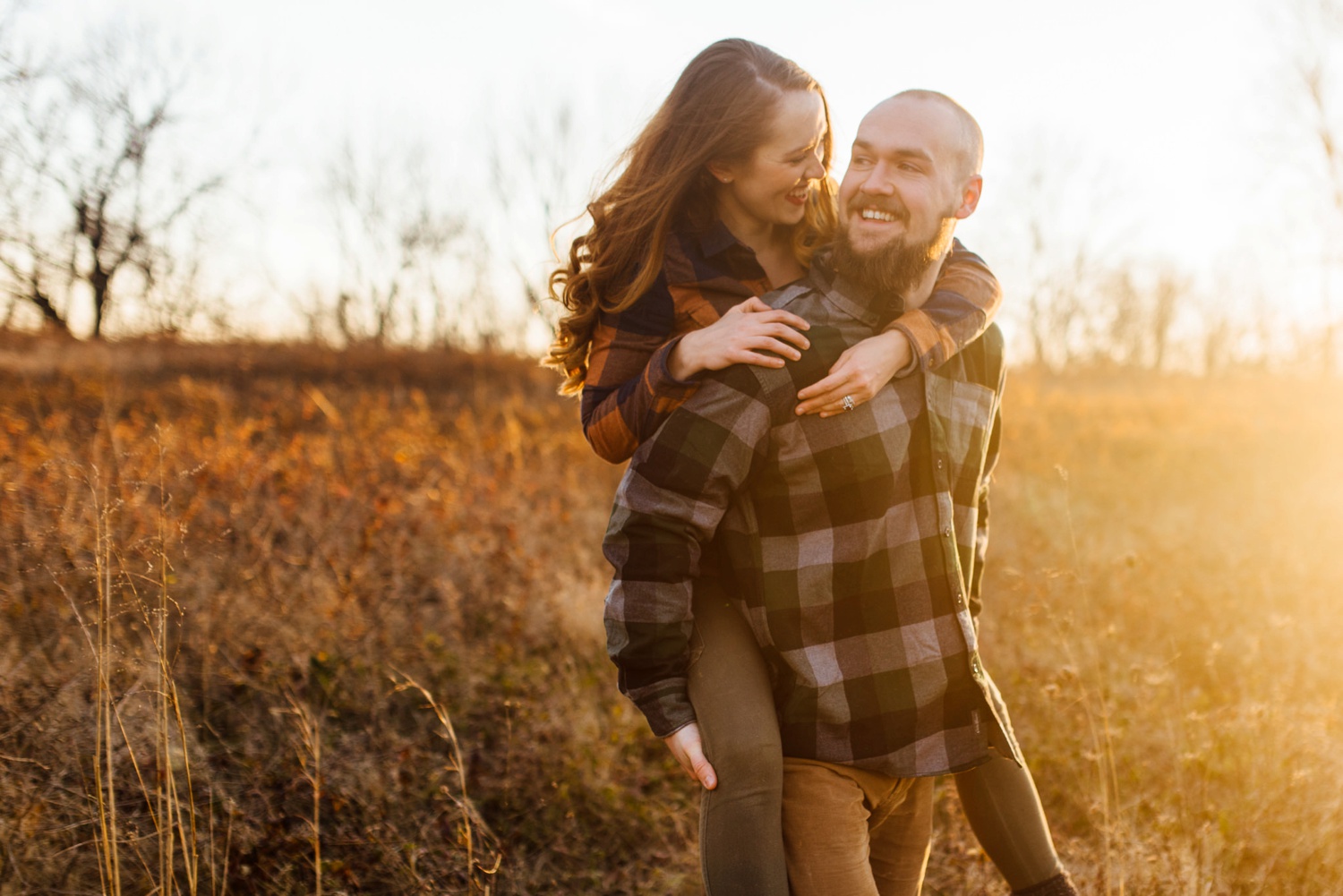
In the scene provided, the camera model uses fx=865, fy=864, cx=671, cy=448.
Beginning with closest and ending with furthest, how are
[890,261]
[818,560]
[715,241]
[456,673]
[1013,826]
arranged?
[818,560] < [890,261] < [1013,826] < [715,241] < [456,673]

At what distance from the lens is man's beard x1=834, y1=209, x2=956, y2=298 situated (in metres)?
2.03

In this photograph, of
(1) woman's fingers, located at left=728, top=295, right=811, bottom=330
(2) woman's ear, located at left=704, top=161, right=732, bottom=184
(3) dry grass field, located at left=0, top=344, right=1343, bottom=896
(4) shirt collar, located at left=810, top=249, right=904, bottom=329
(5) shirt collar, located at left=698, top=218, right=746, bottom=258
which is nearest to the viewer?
(1) woman's fingers, located at left=728, top=295, right=811, bottom=330

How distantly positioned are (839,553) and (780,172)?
1.09m

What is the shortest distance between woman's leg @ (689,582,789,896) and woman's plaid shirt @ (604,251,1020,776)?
3.0 inches

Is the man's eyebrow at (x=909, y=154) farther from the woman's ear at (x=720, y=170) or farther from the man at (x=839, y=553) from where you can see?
the woman's ear at (x=720, y=170)

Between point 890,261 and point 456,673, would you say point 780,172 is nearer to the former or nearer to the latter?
point 890,261

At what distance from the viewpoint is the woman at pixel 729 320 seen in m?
1.84

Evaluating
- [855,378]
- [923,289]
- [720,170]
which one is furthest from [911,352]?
[720,170]

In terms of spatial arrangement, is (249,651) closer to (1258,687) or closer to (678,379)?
(678,379)

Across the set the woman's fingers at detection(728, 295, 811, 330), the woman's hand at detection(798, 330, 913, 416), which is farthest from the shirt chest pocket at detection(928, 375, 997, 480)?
the woman's fingers at detection(728, 295, 811, 330)

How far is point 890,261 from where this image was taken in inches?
79.9

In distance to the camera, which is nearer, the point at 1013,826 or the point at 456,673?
the point at 1013,826

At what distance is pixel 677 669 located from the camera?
6.32 ft

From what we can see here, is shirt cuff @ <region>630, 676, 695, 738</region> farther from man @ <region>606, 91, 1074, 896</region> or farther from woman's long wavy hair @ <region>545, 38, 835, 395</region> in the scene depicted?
woman's long wavy hair @ <region>545, 38, 835, 395</region>
